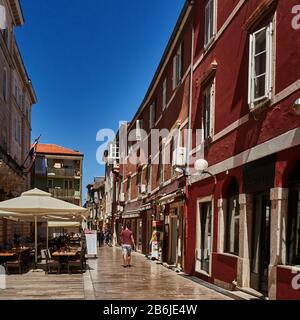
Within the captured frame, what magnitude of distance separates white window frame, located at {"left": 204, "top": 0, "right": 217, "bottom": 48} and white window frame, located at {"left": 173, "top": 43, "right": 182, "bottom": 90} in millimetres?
4534

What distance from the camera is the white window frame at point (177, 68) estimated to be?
21.5 m

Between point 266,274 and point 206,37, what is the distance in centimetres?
861

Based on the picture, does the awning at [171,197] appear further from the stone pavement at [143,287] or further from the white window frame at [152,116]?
the white window frame at [152,116]

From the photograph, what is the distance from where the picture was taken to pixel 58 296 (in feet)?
38.7

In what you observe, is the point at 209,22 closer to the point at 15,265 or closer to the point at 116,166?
the point at 15,265

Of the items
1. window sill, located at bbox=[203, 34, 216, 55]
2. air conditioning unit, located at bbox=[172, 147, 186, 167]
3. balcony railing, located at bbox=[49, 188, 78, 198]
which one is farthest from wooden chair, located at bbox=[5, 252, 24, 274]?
balcony railing, located at bbox=[49, 188, 78, 198]

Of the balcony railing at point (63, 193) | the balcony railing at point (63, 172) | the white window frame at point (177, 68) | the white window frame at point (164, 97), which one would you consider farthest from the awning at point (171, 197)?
the balcony railing at point (63, 172)

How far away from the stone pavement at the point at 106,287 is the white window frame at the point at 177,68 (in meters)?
8.49

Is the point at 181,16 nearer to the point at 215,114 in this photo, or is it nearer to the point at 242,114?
the point at 215,114

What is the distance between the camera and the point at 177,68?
22.6m

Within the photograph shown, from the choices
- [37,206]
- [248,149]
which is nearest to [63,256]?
[37,206]

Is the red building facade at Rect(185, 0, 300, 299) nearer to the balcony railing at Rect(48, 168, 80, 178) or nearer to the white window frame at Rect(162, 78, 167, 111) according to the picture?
the white window frame at Rect(162, 78, 167, 111)

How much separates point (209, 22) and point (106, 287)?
29.0ft

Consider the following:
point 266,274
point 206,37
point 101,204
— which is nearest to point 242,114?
point 266,274
